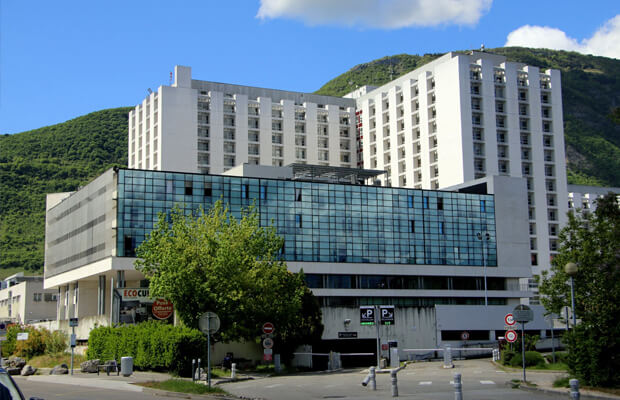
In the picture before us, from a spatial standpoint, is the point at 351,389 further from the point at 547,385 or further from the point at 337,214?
the point at 337,214

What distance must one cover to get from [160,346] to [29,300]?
3082 inches

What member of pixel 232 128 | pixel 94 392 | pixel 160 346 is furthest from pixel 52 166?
pixel 94 392

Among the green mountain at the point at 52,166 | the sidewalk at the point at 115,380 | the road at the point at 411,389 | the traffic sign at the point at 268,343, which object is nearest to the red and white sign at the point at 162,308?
the sidewalk at the point at 115,380

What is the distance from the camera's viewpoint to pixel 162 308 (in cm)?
4494

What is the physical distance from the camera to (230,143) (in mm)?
126125

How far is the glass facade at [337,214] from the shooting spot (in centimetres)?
7200

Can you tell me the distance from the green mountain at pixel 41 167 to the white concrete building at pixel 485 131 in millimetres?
67864

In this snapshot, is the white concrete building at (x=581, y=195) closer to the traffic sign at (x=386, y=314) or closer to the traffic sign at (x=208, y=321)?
the traffic sign at (x=386, y=314)

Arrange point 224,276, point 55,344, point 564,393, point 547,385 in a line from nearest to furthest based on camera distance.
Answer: point 564,393
point 547,385
point 224,276
point 55,344

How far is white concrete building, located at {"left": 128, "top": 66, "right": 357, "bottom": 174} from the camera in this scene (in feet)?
396

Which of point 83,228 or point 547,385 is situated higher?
point 83,228

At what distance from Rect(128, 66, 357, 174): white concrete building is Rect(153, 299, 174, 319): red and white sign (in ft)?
247

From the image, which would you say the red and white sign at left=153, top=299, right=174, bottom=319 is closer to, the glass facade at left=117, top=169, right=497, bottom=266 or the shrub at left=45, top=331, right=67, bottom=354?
the shrub at left=45, top=331, right=67, bottom=354

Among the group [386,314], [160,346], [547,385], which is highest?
[386,314]
